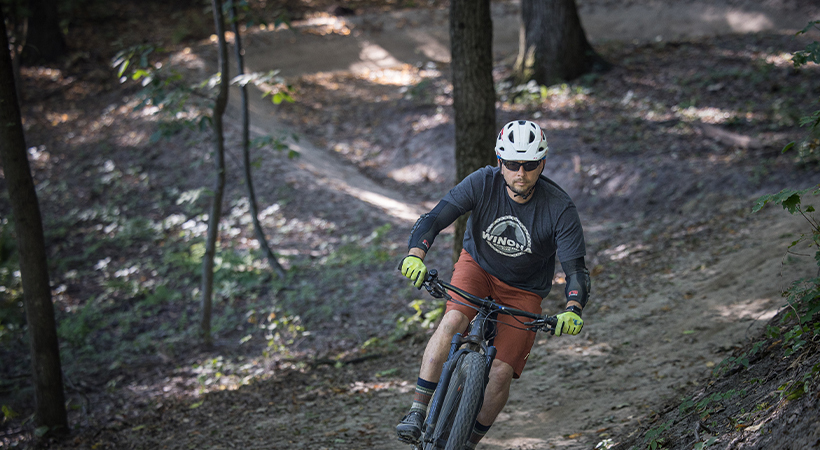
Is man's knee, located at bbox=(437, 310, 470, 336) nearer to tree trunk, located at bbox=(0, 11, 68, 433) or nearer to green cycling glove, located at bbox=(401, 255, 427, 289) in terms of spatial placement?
green cycling glove, located at bbox=(401, 255, 427, 289)

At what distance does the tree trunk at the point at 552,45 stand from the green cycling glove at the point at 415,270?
12.1 metres

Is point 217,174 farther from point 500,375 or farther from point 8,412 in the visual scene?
point 500,375

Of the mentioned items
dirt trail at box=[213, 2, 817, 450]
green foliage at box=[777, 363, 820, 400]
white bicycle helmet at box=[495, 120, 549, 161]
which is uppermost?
white bicycle helmet at box=[495, 120, 549, 161]

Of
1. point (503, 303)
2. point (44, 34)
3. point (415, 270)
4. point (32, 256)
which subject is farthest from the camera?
point (44, 34)

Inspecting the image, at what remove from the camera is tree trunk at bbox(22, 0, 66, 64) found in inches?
674

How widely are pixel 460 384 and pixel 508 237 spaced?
3.31 feet

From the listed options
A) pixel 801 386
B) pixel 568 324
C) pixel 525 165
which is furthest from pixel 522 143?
pixel 801 386

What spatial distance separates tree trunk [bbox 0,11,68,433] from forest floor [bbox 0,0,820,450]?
46cm

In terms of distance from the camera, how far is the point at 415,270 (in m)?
3.52

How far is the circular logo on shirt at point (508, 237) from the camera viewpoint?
3.75 m

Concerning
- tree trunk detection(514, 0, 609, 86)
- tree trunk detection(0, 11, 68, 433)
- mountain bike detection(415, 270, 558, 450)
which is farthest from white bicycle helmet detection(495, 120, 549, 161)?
tree trunk detection(514, 0, 609, 86)

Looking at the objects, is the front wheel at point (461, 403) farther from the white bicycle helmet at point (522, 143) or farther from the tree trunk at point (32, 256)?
the tree trunk at point (32, 256)

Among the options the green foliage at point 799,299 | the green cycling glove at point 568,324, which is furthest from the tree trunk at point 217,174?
the green foliage at point 799,299

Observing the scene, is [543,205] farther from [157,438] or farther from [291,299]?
[291,299]
